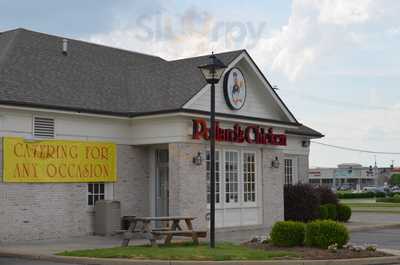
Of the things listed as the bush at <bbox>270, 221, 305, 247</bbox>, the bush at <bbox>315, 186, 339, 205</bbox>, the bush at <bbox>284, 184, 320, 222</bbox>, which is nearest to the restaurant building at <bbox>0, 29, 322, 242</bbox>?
the bush at <bbox>284, 184, 320, 222</bbox>

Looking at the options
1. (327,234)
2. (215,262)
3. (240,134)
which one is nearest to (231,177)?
(240,134)

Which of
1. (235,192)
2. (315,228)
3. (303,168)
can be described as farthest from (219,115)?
(303,168)

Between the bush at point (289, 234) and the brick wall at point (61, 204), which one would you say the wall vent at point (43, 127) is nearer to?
the brick wall at point (61, 204)

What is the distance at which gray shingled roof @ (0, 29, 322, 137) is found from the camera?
2166 cm

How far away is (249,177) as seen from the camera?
86.8 ft

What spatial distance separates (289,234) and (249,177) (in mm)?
8863

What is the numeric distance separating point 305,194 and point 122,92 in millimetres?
9181

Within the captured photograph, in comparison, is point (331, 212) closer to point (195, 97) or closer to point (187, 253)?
point (195, 97)

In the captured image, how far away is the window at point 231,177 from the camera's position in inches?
992

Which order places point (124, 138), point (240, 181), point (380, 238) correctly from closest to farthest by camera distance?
point (380, 238)
point (124, 138)
point (240, 181)

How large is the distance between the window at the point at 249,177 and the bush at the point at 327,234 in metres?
8.84

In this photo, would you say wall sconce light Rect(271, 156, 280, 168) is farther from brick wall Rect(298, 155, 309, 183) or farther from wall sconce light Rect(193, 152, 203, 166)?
brick wall Rect(298, 155, 309, 183)

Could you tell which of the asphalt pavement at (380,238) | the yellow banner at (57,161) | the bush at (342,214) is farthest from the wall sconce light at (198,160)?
the bush at (342,214)

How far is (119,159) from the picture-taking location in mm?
23688
